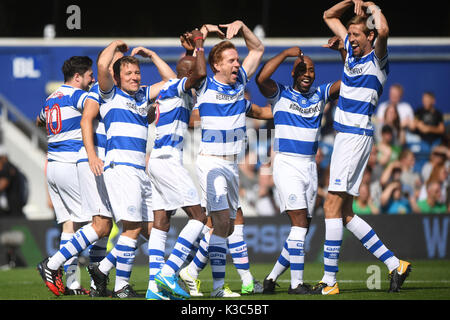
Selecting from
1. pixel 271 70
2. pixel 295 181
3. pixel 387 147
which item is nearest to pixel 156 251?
pixel 295 181

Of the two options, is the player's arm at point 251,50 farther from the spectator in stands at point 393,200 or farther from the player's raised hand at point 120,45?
the spectator in stands at point 393,200

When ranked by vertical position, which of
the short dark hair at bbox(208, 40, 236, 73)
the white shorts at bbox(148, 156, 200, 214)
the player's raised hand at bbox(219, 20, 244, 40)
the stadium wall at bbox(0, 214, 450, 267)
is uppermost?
the player's raised hand at bbox(219, 20, 244, 40)

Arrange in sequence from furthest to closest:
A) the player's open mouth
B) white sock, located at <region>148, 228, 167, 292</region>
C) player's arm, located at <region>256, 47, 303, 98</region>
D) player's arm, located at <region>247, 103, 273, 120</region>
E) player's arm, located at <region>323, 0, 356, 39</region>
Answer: player's arm, located at <region>247, 103, 273, 120</region>
the player's open mouth
player's arm, located at <region>323, 0, 356, 39</region>
player's arm, located at <region>256, 47, 303, 98</region>
white sock, located at <region>148, 228, 167, 292</region>

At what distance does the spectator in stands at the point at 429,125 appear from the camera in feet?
50.6

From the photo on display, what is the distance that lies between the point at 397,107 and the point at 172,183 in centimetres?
865

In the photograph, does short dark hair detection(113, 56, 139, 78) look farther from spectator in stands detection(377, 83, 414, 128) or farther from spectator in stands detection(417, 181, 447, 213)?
spectator in stands detection(377, 83, 414, 128)

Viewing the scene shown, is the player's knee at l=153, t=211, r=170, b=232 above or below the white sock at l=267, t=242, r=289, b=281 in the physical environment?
above

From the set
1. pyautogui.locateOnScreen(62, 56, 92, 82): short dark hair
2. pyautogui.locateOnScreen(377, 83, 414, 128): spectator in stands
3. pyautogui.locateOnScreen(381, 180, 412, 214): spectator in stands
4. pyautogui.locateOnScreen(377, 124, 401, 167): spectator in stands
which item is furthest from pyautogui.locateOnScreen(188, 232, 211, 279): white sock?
pyautogui.locateOnScreen(377, 83, 414, 128): spectator in stands

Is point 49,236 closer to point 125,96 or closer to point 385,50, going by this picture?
point 125,96

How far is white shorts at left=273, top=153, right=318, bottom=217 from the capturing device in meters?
8.36

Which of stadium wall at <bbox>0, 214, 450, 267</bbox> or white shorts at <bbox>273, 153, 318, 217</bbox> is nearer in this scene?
white shorts at <bbox>273, 153, 318, 217</bbox>

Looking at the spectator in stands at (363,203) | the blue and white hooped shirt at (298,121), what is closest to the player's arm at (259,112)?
the blue and white hooped shirt at (298,121)

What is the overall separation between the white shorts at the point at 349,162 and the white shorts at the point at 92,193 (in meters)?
2.34

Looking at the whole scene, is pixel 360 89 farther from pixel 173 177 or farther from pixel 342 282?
pixel 342 282
